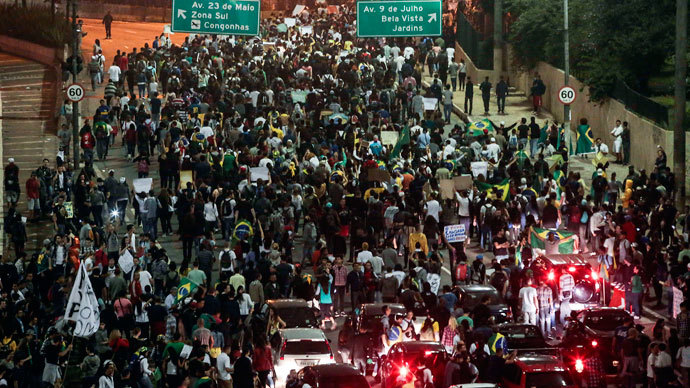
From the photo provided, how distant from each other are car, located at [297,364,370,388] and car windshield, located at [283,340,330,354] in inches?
82.4

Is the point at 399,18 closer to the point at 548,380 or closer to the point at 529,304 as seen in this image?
the point at 529,304

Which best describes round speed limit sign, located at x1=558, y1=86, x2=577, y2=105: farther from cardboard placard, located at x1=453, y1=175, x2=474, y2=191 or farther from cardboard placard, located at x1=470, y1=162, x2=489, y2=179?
cardboard placard, located at x1=453, y1=175, x2=474, y2=191

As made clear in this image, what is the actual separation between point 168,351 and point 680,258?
10810 millimetres

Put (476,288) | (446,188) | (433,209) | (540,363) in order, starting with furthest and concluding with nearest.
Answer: (446,188) → (433,209) → (476,288) → (540,363)

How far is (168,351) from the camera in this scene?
21812mm

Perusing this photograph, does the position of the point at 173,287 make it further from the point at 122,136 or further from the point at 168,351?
the point at 122,136

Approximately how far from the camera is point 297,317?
25000mm

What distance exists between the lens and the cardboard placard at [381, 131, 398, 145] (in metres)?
40.1

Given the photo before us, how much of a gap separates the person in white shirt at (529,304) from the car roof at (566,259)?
111 centimetres

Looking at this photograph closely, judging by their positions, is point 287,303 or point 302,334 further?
point 287,303

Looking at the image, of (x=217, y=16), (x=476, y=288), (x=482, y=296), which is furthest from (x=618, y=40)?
(x=482, y=296)

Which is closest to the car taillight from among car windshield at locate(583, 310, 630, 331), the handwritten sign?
car windshield at locate(583, 310, 630, 331)

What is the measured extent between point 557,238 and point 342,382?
31.6 ft

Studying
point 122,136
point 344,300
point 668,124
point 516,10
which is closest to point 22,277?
point 344,300
